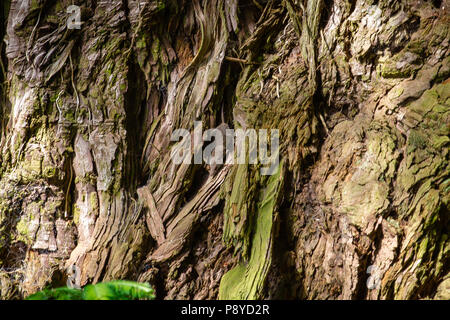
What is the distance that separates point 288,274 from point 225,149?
2.25 ft

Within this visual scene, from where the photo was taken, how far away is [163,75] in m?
1.86

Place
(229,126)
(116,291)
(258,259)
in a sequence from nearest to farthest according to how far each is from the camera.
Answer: (116,291) → (258,259) → (229,126)

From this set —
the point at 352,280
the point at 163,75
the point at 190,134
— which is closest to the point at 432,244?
the point at 352,280

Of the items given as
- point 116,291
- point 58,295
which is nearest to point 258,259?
point 116,291

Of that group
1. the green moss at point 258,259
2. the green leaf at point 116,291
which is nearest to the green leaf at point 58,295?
the green leaf at point 116,291

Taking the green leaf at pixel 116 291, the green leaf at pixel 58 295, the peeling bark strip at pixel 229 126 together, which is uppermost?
the peeling bark strip at pixel 229 126

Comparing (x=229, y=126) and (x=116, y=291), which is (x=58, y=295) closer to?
(x=116, y=291)

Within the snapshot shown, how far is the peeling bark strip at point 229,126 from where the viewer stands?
1.56 meters

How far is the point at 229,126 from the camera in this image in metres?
1.84

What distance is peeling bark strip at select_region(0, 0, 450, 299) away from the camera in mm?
1564

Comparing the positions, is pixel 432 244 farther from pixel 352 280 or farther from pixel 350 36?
pixel 350 36

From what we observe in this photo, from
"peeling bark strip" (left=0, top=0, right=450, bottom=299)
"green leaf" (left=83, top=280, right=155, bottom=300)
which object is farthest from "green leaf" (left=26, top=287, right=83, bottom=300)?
"peeling bark strip" (left=0, top=0, right=450, bottom=299)

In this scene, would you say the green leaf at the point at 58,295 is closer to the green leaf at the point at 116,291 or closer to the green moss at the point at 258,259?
the green leaf at the point at 116,291

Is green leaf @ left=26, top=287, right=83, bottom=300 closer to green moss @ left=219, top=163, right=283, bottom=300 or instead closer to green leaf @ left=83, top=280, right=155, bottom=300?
green leaf @ left=83, top=280, right=155, bottom=300
